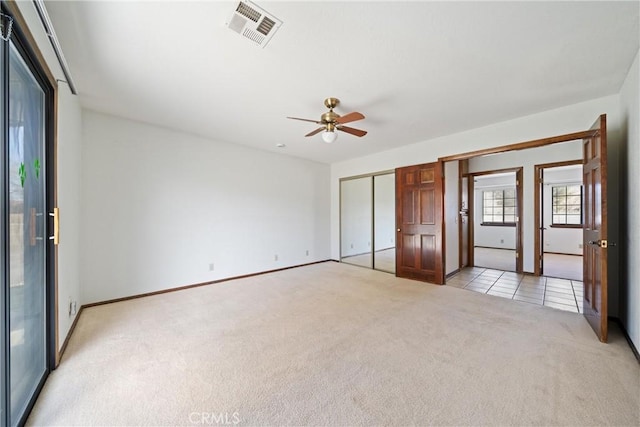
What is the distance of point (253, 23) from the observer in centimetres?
172

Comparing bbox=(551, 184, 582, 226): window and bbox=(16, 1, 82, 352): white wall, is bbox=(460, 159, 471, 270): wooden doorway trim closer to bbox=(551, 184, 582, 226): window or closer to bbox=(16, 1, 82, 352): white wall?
bbox=(551, 184, 582, 226): window

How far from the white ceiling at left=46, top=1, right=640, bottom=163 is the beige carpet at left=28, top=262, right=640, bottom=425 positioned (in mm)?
2467

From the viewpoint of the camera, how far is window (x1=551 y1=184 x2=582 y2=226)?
688cm

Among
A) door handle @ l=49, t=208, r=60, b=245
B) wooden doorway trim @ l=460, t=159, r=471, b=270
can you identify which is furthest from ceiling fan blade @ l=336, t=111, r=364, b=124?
wooden doorway trim @ l=460, t=159, r=471, b=270

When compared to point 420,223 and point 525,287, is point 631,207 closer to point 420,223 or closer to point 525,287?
point 525,287

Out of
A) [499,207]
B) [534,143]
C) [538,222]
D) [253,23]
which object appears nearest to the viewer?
[253,23]

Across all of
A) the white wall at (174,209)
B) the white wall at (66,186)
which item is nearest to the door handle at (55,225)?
the white wall at (66,186)

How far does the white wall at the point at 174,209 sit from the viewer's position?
328 cm

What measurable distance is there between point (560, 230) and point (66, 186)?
1029 cm

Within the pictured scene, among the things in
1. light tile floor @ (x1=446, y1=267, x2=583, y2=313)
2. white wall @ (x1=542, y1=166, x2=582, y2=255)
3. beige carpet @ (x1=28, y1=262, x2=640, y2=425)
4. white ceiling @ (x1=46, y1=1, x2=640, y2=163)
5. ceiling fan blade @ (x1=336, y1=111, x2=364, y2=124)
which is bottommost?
light tile floor @ (x1=446, y1=267, x2=583, y2=313)

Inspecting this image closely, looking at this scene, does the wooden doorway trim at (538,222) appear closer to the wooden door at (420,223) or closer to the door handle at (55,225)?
the wooden door at (420,223)

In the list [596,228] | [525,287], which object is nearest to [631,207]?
[596,228]

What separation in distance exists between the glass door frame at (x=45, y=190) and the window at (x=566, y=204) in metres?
10.2

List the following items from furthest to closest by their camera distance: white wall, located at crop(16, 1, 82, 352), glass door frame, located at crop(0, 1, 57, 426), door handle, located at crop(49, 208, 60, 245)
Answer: white wall, located at crop(16, 1, 82, 352), door handle, located at crop(49, 208, 60, 245), glass door frame, located at crop(0, 1, 57, 426)
